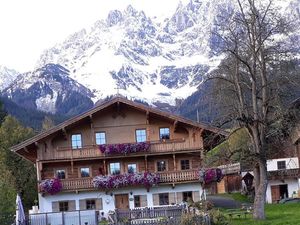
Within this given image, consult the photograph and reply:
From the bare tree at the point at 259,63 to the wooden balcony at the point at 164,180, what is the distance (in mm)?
14457

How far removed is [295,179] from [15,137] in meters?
29.4

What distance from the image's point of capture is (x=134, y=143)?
49.2 meters

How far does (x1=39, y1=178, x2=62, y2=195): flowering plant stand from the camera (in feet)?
156

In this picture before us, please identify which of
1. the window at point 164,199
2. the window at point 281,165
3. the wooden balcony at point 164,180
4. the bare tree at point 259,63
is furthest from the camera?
the window at point 281,165

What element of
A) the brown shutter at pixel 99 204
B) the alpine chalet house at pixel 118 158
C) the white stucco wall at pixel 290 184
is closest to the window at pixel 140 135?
the alpine chalet house at pixel 118 158

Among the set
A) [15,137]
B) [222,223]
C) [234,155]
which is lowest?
[222,223]

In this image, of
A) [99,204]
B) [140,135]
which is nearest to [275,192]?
[140,135]

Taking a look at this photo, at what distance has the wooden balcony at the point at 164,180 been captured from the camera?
48.5 metres

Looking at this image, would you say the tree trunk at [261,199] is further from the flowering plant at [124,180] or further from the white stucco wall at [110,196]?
the white stucco wall at [110,196]

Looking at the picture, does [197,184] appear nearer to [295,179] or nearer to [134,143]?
[134,143]

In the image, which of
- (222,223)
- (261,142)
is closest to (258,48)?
(261,142)

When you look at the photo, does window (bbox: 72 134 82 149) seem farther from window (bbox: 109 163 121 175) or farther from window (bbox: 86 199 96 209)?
window (bbox: 86 199 96 209)

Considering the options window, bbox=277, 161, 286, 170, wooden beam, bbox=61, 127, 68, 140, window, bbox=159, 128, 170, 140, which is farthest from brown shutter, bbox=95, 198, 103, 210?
window, bbox=277, 161, 286, 170

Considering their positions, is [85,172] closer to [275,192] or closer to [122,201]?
[122,201]
